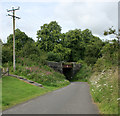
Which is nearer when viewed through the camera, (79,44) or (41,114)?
(41,114)

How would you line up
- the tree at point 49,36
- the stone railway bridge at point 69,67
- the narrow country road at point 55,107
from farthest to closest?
the tree at point 49,36
the stone railway bridge at point 69,67
the narrow country road at point 55,107

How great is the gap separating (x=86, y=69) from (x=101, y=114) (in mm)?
38750

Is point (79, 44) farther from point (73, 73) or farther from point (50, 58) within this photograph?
point (50, 58)

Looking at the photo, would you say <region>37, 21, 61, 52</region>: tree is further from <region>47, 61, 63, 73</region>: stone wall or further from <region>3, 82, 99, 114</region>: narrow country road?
<region>3, 82, 99, 114</region>: narrow country road

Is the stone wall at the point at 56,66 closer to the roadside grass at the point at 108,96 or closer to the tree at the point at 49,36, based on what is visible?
the tree at the point at 49,36

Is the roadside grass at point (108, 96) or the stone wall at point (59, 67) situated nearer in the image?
the roadside grass at point (108, 96)

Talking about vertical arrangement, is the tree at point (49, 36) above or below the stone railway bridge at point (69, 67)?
above

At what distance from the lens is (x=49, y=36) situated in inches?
2142

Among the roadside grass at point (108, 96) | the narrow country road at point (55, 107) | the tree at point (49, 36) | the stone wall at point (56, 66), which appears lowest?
the narrow country road at point (55, 107)

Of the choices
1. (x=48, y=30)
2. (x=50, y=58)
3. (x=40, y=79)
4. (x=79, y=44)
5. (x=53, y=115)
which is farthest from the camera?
(x=79, y=44)

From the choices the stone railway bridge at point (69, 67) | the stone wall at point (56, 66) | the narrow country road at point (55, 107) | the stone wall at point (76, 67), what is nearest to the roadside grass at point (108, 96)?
the narrow country road at point (55, 107)

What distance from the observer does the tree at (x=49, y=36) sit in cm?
5369

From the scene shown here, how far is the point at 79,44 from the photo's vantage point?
60.8 meters

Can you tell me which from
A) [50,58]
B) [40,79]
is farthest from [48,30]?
[40,79]
